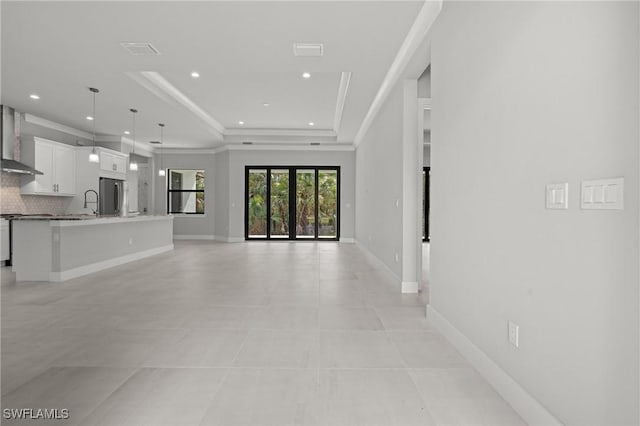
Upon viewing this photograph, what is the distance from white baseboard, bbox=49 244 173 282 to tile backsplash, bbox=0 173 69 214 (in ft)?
8.41

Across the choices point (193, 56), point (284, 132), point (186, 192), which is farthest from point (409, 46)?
point (186, 192)

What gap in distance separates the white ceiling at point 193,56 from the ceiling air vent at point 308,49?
83mm

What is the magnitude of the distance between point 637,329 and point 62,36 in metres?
5.28

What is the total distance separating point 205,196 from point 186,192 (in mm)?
688

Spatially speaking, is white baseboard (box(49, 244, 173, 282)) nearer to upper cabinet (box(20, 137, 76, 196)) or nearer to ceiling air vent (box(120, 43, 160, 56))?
upper cabinet (box(20, 137, 76, 196))

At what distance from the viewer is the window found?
1152 cm

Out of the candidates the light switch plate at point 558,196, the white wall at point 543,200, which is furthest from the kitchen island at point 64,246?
the light switch plate at point 558,196

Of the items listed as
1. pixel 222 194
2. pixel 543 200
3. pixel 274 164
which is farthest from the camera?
pixel 222 194

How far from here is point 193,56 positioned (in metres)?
4.23

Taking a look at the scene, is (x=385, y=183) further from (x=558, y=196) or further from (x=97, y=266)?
(x=97, y=266)

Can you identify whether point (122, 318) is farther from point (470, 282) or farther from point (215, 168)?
point (215, 168)

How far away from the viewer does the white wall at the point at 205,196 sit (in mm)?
11406

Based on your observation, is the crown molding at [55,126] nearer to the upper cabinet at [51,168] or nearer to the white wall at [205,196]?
the upper cabinet at [51,168]

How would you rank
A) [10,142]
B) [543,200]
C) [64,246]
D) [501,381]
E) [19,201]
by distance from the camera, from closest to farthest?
[543,200]
[501,381]
[64,246]
[10,142]
[19,201]
